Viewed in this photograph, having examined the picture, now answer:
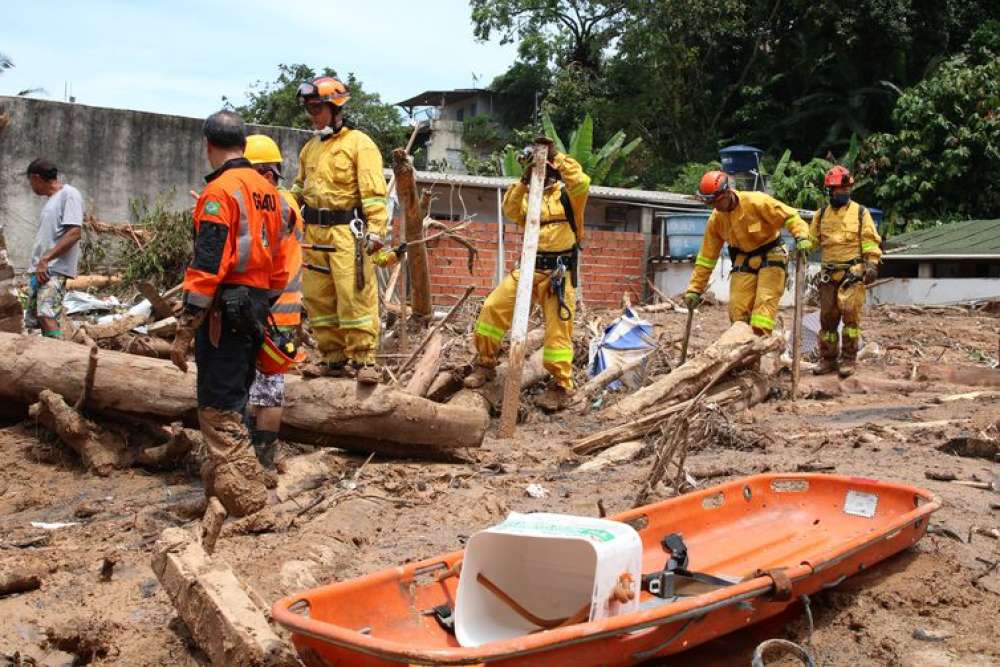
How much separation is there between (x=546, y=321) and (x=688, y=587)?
438cm

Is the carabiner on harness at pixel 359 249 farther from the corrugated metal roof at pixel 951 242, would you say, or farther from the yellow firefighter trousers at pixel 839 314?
the corrugated metal roof at pixel 951 242

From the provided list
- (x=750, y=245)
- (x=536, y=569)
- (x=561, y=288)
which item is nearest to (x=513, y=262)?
(x=750, y=245)

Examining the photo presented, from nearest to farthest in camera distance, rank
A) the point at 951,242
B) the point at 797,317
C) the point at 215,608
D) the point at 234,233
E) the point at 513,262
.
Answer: the point at 215,608 → the point at 234,233 → the point at 797,317 → the point at 513,262 → the point at 951,242

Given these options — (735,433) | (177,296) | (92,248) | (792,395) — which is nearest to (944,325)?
(792,395)

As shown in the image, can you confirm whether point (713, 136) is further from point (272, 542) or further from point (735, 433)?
point (272, 542)

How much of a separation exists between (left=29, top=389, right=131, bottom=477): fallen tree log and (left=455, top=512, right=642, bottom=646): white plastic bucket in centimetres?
327

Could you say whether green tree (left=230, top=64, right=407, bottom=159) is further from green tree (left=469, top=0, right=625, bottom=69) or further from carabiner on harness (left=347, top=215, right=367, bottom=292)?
carabiner on harness (left=347, top=215, right=367, bottom=292)

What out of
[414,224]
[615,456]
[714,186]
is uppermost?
[714,186]

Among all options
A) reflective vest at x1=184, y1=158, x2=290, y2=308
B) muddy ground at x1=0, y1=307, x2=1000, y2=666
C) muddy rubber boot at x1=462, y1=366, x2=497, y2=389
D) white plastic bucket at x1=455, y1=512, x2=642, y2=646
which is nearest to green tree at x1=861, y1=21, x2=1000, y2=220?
muddy ground at x1=0, y1=307, x2=1000, y2=666

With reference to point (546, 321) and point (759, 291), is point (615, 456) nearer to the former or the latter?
point (546, 321)

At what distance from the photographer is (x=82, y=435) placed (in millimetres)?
5871

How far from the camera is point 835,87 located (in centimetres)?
2689

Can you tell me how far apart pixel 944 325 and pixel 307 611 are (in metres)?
13.5

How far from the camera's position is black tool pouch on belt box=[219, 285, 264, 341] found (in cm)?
455
